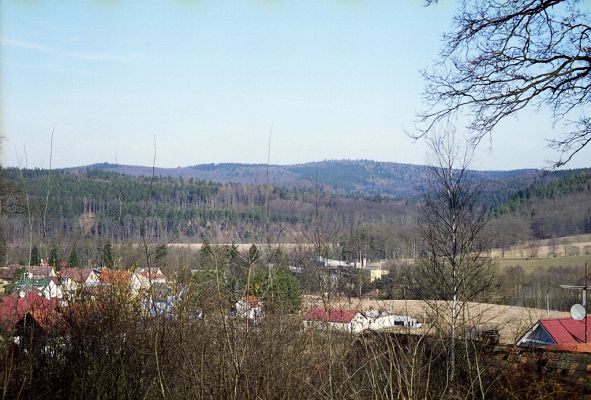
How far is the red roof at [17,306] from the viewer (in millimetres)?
6082

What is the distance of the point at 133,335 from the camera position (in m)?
5.64

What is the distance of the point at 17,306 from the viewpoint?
6.16 m

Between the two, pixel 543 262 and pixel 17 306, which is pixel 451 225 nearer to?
pixel 17 306

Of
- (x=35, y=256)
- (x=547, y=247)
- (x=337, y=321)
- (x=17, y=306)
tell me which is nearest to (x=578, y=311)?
(x=337, y=321)

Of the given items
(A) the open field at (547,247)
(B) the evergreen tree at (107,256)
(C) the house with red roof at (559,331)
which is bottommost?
(A) the open field at (547,247)

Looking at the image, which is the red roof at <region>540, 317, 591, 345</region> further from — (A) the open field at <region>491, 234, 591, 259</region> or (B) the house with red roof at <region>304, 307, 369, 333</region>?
(A) the open field at <region>491, 234, 591, 259</region>

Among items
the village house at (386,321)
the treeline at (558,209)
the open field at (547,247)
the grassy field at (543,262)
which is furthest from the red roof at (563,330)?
the treeline at (558,209)

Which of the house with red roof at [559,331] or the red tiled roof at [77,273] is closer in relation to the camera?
the red tiled roof at [77,273]

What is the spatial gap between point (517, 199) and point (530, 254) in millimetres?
6997

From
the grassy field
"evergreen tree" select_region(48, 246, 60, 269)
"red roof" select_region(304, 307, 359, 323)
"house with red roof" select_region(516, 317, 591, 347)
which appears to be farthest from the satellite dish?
the grassy field

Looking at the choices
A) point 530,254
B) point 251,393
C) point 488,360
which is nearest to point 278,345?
point 251,393

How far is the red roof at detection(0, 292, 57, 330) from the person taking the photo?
239 inches

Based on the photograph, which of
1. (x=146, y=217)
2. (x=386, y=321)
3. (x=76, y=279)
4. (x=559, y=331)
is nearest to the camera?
(x=146, y=217)

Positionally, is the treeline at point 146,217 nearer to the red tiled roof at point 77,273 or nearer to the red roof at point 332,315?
the red tiled roof at point 77,273
